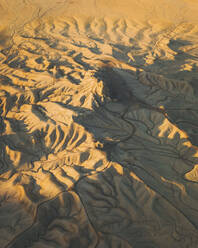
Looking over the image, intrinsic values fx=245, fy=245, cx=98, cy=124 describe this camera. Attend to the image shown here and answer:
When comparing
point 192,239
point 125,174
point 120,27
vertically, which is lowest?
point 192,239

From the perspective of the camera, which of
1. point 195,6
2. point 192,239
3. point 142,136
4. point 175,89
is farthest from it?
point 195,6

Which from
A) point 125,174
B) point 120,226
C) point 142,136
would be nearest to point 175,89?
point 142,136

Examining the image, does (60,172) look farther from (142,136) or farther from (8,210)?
(142,136)

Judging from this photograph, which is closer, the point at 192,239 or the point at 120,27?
the point at 192,239

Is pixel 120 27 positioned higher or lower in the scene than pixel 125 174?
higher

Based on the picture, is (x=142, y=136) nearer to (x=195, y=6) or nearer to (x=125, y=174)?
(x=125, y=174)

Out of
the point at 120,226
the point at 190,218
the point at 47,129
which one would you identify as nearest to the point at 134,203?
the point at 120,226

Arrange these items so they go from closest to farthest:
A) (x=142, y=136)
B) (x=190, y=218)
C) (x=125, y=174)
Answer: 1. (x=190, y=218)
2. (x=125, y=174)
3. (x=142, y=136)
